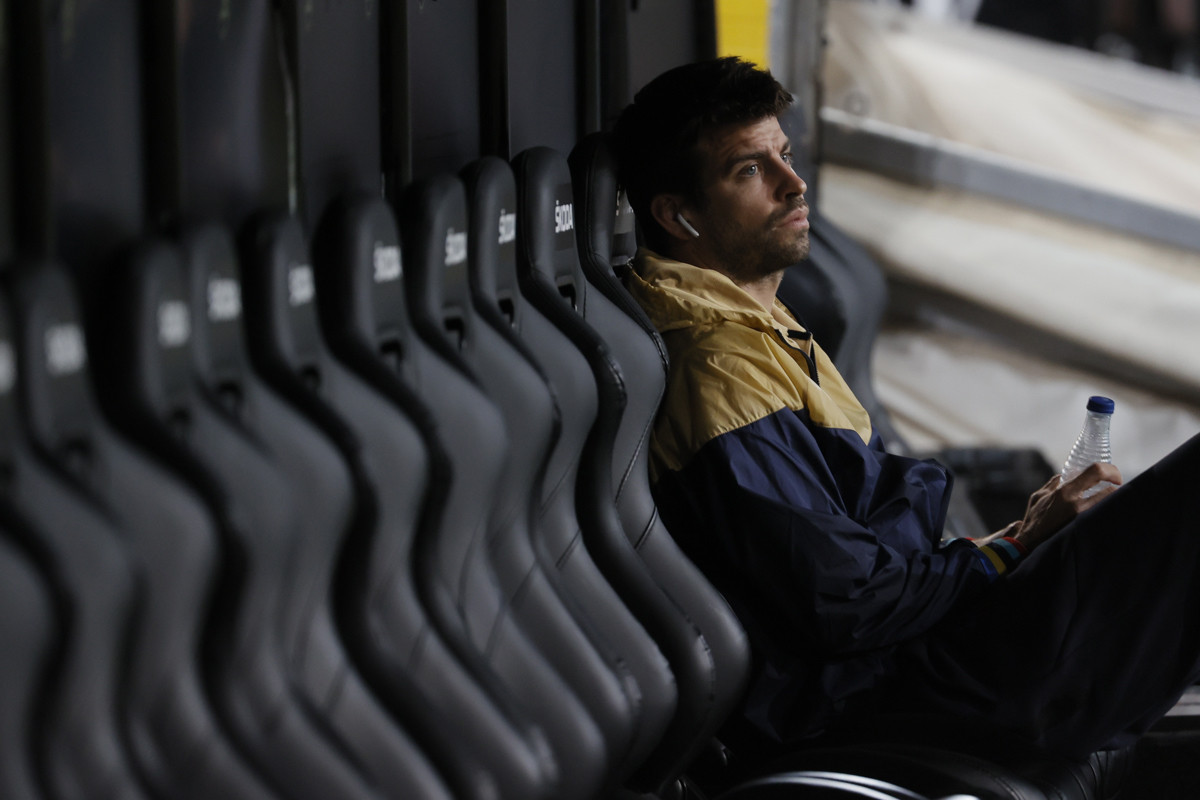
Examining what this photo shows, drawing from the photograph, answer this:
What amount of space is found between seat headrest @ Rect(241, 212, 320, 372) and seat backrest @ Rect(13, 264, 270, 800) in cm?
14

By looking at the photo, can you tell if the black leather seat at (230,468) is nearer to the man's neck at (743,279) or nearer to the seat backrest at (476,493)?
the seat backrest at (476,493)

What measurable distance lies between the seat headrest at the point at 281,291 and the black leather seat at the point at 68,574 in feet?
0.59

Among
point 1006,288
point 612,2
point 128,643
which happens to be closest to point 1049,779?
point 128,643

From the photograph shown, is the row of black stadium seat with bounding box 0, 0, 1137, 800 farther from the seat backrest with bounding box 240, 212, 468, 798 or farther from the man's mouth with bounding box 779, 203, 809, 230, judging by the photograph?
the man's mouth with bounding box 779, 203, 809, 230

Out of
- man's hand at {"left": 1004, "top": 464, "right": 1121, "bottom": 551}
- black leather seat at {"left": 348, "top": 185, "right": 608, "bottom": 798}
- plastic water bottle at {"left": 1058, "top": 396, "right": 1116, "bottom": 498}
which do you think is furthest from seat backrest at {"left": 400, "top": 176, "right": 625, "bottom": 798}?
plastic water bottle at {"left": 1058, "top": 396, "right": 1116, "bottom": 498}

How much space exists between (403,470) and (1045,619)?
0.73 m

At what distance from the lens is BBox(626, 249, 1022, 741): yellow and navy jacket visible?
1.32 metres

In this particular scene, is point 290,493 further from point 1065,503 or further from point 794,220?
point 1065,503

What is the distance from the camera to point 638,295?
4.82 ft

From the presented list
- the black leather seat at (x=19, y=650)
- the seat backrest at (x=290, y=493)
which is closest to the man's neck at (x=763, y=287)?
the seat backrest at (x=290, y=493)

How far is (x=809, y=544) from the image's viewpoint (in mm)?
1306

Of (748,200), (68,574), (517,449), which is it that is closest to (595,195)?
(748,200)

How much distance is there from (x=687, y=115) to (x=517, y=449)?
0.52 meters

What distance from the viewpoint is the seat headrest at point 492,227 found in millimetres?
1203
